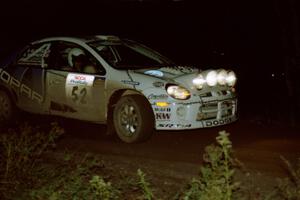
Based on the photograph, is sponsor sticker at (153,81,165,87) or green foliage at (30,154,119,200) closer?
green foliage at (30,154,119,200)

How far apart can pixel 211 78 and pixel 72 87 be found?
1963mm

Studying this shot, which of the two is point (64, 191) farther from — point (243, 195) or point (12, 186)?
point (243, 195)

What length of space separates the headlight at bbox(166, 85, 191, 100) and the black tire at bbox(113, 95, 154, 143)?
0.37 m

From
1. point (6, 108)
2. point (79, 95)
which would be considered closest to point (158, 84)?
point (79, 95)

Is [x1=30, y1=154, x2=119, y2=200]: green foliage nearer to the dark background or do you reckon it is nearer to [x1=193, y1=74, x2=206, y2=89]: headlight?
[x1=193, y1=74, x2=206, y2=89]: headlight

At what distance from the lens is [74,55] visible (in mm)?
8688

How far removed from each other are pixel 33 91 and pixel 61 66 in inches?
26.1

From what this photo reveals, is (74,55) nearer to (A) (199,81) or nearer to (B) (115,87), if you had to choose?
(B) (115,87)

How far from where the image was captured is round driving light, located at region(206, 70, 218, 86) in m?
7.91

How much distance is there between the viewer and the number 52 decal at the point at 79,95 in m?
8.29

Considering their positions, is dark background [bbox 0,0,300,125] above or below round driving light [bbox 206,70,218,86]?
above

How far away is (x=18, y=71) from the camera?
9180 millimetres

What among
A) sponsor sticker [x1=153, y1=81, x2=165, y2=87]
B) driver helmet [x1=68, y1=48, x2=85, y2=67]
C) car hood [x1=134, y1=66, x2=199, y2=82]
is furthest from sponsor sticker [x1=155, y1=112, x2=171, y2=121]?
driver helmet [x1=68, y1=48, x2=85, y2=67]

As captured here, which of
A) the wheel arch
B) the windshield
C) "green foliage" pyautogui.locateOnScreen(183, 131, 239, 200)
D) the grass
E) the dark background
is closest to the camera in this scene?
"green foliage" pyautogui.locateOnScreen(183, 131, 239, 200)
